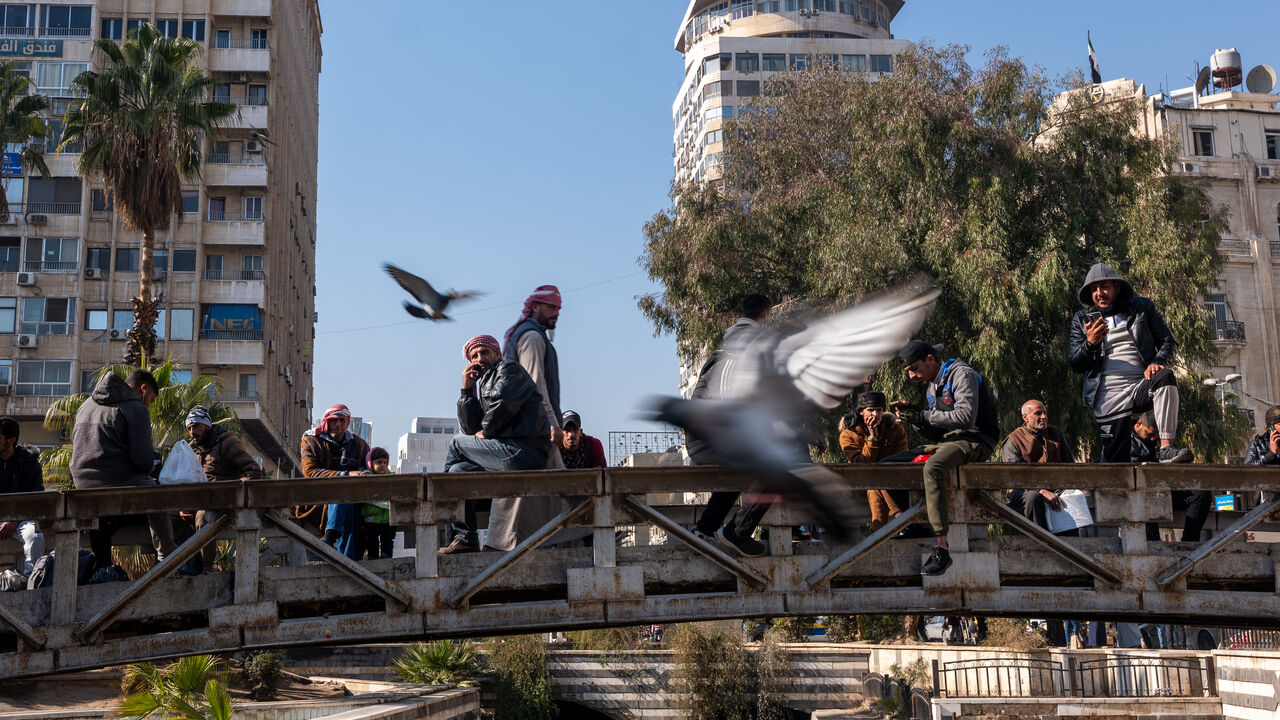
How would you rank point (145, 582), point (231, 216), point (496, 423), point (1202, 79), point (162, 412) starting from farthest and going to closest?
1. point (1202, 79)
2. point (231, 216)
3. point (162, 412)
4. point (496, 423)
5. point (145, 582)

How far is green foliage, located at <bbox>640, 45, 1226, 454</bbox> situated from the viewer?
78.5 ft

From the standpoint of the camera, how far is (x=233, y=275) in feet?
162

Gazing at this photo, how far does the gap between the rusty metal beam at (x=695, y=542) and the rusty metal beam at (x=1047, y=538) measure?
1.73m

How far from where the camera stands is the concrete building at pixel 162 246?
47.1 meters

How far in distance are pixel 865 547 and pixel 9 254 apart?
46.0m

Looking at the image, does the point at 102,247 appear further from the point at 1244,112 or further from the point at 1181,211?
the point at 1244,112

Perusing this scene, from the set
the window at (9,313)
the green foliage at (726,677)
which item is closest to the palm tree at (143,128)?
the green foliage at (726,677)

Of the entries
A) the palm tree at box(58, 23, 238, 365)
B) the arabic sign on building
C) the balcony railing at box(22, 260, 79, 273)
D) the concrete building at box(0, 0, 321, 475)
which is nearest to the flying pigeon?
the palm tree at box(58, 23, 238, 365)

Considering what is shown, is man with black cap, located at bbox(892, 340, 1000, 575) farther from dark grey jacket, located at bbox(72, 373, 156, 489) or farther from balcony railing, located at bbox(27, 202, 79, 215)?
balcony railing, located at bbox(27, 202, 79, 215)

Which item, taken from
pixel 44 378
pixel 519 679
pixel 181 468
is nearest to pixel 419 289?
pixel 181 468

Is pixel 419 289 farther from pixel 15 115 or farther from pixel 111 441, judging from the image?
pixel 15 115

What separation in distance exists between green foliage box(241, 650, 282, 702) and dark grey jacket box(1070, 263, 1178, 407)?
18.6m

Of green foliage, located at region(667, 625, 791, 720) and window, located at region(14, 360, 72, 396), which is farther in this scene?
window, located at region(14, 360, 72, 396)

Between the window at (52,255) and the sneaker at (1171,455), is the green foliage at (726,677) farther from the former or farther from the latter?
the window at (52,255)
